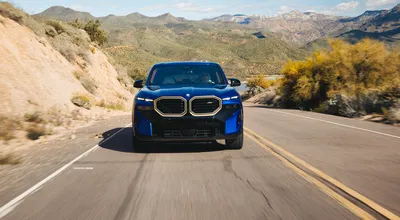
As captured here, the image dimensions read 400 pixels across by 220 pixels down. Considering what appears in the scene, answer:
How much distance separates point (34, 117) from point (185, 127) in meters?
8.12

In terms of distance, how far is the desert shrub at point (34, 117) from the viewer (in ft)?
44.5

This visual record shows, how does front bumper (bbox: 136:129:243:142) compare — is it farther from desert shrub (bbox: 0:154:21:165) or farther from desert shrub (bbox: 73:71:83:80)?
desert shrub (bbox: 73:71:83:80)

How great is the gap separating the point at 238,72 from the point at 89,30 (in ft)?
241

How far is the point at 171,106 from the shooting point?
7.77 metres

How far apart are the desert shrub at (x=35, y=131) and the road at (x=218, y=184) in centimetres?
299

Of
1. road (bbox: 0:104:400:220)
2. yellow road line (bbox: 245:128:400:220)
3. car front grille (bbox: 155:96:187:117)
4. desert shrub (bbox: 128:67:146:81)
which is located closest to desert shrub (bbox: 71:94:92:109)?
road (bbox: 0:104:400:220)

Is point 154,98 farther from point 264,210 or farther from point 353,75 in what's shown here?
point 353,75

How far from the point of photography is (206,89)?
318 inches

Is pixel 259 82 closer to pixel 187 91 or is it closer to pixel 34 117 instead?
pixel 34 117

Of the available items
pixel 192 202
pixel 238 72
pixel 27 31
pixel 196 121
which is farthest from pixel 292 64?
pixel 238 72

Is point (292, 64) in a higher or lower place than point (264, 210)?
higher

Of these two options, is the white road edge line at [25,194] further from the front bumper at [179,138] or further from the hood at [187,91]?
the hood at [187,91]

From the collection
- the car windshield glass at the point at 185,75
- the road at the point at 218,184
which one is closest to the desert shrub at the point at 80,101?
the road at the point at 218,184

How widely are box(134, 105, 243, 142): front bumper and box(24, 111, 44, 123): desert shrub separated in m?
7.26
